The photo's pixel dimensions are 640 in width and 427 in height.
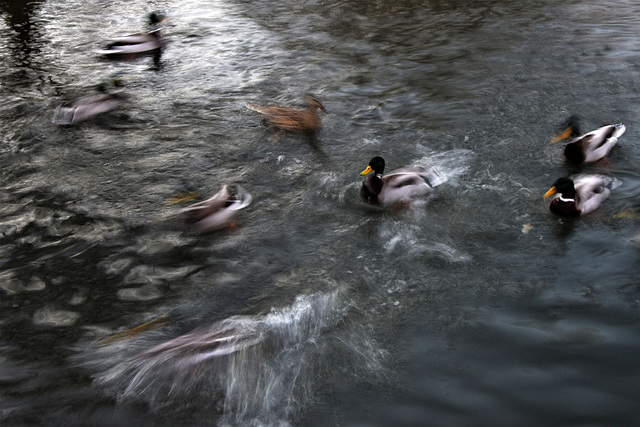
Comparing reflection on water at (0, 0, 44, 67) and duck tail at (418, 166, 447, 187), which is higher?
duck tail at (418, 166, 447, 187)

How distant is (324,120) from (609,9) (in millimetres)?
5733

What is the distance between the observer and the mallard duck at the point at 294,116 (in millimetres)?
7426

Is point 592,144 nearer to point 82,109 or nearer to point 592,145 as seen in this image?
point 592,145

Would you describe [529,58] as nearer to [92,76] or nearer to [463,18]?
[463,18]

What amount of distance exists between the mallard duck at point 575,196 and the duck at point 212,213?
2709mm

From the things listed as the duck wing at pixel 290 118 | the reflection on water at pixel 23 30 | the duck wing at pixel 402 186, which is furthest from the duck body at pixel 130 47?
the duck wing at pixel 402 186

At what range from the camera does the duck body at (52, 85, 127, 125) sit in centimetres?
780

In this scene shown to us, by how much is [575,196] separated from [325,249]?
2132mm

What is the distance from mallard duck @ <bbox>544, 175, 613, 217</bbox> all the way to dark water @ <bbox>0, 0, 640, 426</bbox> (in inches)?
4.2

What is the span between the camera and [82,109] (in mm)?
7797

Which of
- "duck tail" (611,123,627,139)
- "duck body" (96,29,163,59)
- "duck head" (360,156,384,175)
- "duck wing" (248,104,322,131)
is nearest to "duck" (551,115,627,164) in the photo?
"duck tail" (611,123,627,139)

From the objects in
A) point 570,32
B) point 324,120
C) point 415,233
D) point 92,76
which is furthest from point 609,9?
point 92,76

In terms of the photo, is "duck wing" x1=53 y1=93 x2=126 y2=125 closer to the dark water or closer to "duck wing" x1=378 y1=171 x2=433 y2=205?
the dark water

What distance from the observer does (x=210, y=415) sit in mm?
4090
